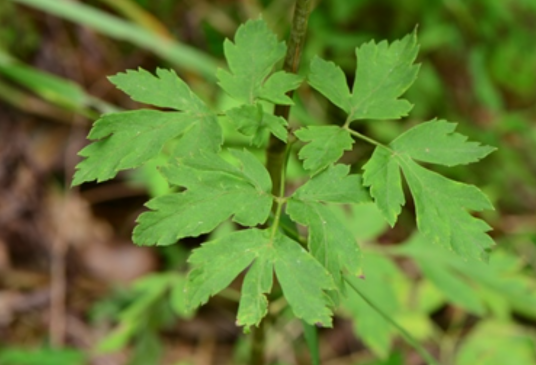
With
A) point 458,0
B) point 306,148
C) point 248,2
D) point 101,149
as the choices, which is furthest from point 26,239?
point 458,0

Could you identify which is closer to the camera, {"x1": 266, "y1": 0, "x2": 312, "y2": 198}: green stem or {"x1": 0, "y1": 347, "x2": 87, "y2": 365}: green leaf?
{"x1": 266, "y1": 0, "x2": 312, "y2": 198}: green stem

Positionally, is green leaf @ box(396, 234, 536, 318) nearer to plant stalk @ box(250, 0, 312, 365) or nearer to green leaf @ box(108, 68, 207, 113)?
plant stalk @ box(250, 0, 312, 365)

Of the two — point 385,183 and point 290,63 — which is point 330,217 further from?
point 290,63

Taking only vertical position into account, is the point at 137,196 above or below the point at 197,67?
below

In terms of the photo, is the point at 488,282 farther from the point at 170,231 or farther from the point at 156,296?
the point at 170,231

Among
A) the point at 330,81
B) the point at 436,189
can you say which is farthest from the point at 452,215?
the point at 330,81

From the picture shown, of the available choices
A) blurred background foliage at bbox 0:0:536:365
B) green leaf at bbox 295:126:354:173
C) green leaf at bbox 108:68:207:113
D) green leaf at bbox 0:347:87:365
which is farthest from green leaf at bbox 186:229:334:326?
green leaf at bbox 0:347:87:365

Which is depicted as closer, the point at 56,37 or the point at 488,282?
the point at 488,282
